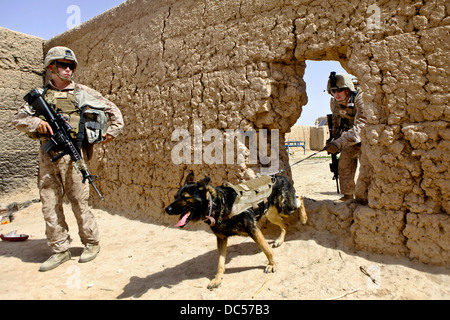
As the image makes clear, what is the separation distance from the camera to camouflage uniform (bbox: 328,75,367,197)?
10.8 feet

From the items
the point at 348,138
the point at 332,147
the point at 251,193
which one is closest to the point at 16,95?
the point at 251,193

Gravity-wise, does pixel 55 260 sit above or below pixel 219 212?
below

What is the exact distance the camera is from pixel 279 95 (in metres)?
3.57

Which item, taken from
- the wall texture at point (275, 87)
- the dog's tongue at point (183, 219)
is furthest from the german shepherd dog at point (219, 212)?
the wall texture at point (275, 87)

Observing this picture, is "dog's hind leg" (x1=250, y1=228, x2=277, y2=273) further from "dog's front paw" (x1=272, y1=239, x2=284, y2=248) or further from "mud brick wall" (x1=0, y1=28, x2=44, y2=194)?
"mud brick wall" (x1=0, y1=28, x2=44, y2=194)

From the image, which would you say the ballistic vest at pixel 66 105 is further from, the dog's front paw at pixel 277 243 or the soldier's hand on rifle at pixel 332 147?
the soldier's hand on rifle at pixel 332 147

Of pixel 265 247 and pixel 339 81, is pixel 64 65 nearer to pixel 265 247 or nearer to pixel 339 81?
pixel 265 247

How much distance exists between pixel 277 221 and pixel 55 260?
2.55m

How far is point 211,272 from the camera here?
2.92 m

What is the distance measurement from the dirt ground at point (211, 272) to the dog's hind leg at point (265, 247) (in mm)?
66

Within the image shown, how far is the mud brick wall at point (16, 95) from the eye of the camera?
625 cm

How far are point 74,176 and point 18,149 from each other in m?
4.36
